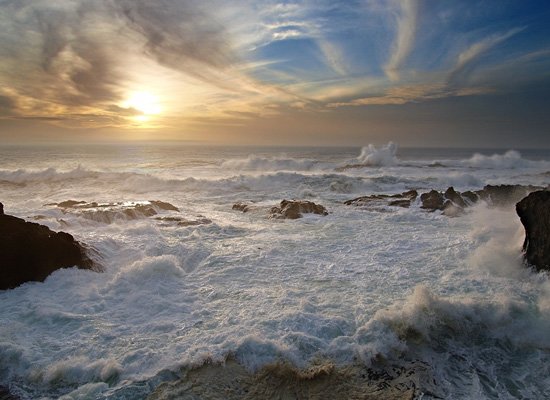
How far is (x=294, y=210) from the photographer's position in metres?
16.8

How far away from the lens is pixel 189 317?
713cm

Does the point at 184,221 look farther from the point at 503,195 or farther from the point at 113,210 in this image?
the point at 503,195

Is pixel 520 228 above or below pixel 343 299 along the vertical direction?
above

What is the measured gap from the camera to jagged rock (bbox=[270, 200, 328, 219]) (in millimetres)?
16516

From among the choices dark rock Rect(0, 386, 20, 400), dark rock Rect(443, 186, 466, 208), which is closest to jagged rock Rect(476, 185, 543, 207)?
dark rock Rect(443, 186, 466, 208)

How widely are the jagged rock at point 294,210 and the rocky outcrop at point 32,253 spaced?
883cm

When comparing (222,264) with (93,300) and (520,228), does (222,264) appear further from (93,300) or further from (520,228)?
(520,228)

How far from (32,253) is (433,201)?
16756 mm

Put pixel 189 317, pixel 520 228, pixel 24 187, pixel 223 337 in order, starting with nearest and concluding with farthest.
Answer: pixel 223 337
pixel 189 317
pixel 520 228
pixel 24 187

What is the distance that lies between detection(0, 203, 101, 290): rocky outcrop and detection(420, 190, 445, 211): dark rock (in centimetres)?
1485

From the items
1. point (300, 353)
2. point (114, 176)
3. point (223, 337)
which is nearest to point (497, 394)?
point (300, 353)

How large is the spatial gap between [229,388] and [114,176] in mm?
31940

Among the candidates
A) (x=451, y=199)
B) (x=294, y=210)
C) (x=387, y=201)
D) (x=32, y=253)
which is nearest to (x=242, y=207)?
(x=294, y=210)

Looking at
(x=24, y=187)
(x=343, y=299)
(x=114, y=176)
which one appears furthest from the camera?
(x=114, y=176)
